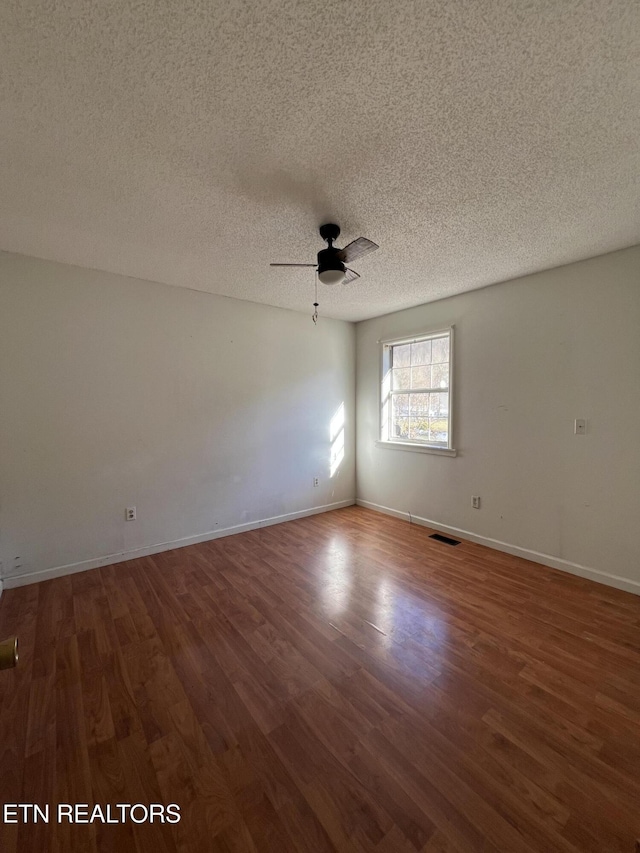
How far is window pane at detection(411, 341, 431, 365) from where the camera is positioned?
12.7ft

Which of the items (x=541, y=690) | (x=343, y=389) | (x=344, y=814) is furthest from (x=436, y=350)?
(x=344, y=814)

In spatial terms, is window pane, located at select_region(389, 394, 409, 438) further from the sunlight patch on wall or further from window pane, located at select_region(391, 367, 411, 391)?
the sunlight patch on wall

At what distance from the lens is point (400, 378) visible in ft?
13.8

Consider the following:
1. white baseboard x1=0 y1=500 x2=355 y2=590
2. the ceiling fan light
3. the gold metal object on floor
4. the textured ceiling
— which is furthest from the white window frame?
the gold metal object on floor

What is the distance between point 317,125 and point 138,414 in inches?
104

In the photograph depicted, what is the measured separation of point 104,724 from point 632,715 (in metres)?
2.36

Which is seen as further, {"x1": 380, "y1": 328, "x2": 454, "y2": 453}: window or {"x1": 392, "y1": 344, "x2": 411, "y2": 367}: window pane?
{"x1": 392, "y1": 344, "x2": 411, "y2": 367}: window pane

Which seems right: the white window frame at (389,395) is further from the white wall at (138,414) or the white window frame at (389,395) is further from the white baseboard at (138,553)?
the white baseboard at (138,553)

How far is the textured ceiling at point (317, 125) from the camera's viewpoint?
104 cm

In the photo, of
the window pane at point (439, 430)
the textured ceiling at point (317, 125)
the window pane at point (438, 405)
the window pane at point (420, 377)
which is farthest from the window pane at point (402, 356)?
the textured ceiling at point (317, 125)

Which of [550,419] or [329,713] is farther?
[550,419]

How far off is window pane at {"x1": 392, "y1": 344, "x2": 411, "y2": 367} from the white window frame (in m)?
0.07

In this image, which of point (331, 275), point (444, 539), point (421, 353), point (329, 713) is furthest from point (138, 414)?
point (444, 539)

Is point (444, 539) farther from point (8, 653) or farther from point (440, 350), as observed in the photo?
point (8, 653)
